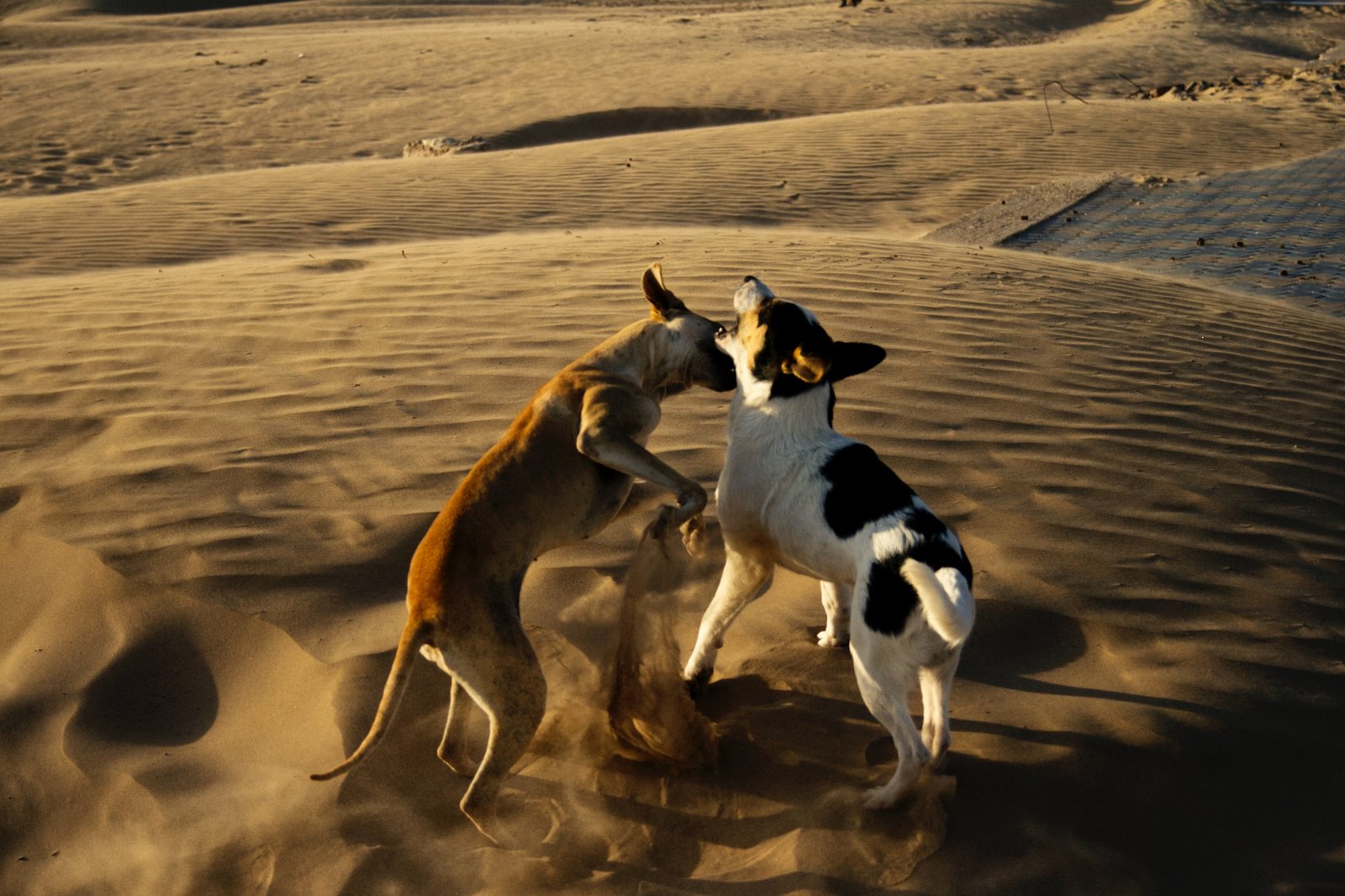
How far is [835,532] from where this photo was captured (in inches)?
129

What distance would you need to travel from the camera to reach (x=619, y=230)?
997 cm

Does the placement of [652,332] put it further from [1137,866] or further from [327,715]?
[1137,866]

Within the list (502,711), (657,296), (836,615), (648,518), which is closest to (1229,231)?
(648,518)

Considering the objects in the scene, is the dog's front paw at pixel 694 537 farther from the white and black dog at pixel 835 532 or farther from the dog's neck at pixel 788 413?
the dog's neck at pixel 788 413

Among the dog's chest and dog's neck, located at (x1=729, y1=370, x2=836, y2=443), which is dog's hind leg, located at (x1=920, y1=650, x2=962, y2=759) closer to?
the dog's chest

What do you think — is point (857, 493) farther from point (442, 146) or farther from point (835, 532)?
point (442, 146)

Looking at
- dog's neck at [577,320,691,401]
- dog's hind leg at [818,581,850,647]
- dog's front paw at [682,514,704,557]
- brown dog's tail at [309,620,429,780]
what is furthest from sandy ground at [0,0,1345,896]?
dog's neck at [577,320,691,401]

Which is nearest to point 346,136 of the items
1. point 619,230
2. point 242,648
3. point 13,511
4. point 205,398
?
point 619,230

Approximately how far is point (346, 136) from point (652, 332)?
1464cm

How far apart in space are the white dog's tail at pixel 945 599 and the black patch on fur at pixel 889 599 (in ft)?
0.36

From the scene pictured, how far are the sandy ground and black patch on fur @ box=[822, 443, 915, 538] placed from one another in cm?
79

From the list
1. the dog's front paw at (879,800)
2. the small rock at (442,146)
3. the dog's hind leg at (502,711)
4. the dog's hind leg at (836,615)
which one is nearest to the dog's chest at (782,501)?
the dog's hind leg at (836,615)

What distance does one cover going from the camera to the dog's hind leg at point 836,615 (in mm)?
3979

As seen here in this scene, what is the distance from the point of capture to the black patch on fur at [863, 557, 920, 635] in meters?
2.99
